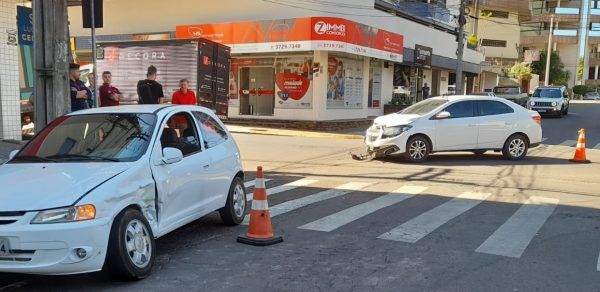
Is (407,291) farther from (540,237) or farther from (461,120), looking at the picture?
(461,120)

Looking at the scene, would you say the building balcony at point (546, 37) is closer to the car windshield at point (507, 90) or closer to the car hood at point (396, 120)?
the car windshield at point (507, 90)

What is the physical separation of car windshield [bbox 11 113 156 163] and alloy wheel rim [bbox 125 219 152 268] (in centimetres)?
67

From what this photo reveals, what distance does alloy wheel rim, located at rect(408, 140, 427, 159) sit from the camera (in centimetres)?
1317

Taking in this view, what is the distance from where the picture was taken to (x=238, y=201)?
7.13 m

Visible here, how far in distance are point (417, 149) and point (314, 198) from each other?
5.10 metres

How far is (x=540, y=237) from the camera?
6609 millimetres

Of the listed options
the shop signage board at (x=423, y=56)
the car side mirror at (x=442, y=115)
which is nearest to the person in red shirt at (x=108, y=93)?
the car side mirror at (x=442, y=115)

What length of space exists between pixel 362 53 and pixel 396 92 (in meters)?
8.14

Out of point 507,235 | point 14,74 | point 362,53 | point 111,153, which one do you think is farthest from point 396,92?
point 111,153

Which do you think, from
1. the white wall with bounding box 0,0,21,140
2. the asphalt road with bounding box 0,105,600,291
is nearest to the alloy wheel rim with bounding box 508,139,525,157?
the asphalt road with bounding box 0,105,600,291

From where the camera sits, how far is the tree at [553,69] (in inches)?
3098

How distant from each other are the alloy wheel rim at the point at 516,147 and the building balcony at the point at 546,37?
75.9 metres

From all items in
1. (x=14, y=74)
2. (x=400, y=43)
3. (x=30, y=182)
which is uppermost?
(x=400, y=43)

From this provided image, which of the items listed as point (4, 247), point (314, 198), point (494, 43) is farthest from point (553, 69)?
point (4, 247)
